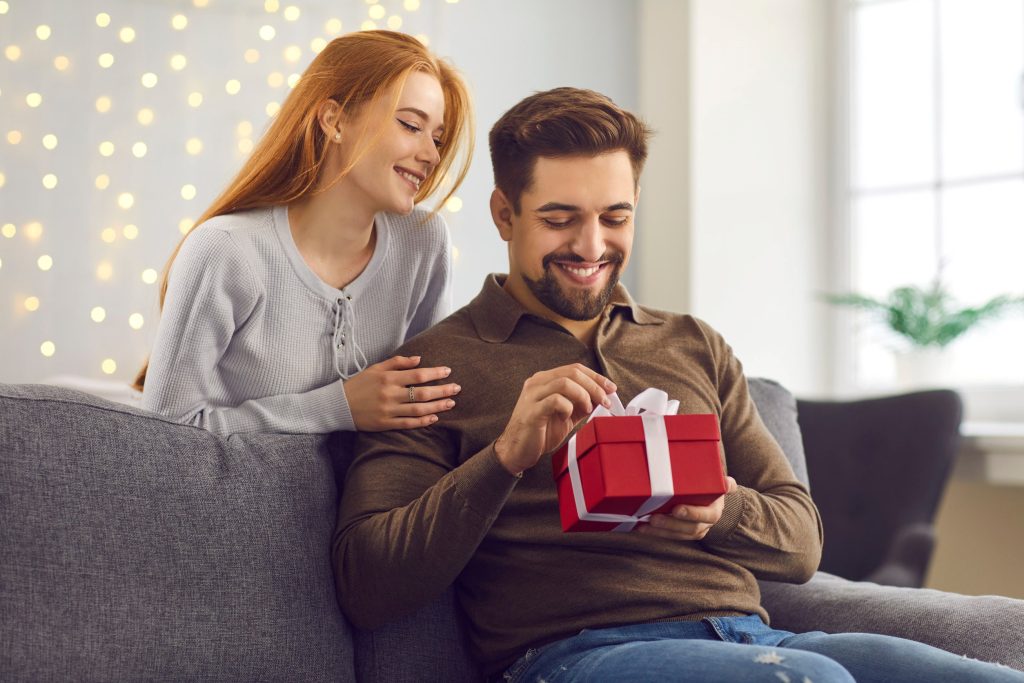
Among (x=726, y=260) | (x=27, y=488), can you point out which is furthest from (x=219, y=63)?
(x=27, y=488)

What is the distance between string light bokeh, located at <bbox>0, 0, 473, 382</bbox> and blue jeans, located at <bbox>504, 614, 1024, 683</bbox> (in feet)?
5.88

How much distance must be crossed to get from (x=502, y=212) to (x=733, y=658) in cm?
77

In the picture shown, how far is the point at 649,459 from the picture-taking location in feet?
3.84

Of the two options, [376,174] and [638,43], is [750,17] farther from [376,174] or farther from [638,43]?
[376,174]

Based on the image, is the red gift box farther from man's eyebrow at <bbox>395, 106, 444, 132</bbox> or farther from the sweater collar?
man's eyebrow at <bbox>395, 106, 444, 132</bbox>

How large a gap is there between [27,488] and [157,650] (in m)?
0.24

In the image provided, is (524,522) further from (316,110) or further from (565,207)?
(316,110)

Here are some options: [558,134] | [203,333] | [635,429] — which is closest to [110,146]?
[203,333]

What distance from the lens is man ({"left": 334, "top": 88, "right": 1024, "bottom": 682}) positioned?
1.26 m

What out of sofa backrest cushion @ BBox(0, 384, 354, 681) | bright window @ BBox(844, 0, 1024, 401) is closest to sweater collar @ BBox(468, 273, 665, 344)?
sofa backrest cushion @ BBox(0, 384, 354, 681)

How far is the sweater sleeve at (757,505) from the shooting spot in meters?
1.41

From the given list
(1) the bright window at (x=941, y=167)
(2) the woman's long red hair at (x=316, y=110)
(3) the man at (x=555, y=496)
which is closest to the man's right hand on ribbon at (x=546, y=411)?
(3) the man at (x=555, y=496)

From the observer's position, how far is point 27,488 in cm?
121

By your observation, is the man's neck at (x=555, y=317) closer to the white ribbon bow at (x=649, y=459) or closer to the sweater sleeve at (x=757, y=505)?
the sweater sleeve at (x=757, y=505)
